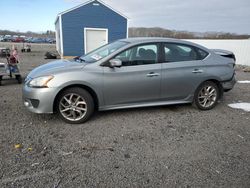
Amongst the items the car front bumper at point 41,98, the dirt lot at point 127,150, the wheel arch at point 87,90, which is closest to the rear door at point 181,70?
the dirt lot at point 127,150

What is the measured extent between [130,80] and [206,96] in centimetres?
203

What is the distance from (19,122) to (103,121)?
5.31 feet

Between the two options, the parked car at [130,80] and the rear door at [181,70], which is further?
the rear door at [181,70]

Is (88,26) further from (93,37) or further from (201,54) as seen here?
(201,54)

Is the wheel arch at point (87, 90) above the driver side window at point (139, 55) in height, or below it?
below

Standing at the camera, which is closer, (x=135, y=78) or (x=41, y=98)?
(x=41, y=98)

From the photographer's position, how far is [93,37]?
631 inches

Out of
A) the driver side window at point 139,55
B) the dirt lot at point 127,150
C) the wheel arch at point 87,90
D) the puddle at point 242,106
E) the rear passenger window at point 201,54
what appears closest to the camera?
the dirt lot at point 127,150

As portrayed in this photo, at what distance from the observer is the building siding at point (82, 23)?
1530 centimetres

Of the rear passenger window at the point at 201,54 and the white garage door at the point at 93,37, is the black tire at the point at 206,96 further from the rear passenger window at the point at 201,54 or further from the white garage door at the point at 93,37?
the white garage door at the point at 93,37


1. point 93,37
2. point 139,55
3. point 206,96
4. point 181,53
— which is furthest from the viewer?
point 93,37

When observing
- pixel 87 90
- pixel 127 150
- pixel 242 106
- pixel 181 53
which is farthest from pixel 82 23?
pixel 127 150

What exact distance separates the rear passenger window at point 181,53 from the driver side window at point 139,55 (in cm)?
30

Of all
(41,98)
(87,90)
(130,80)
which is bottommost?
(41,98)
